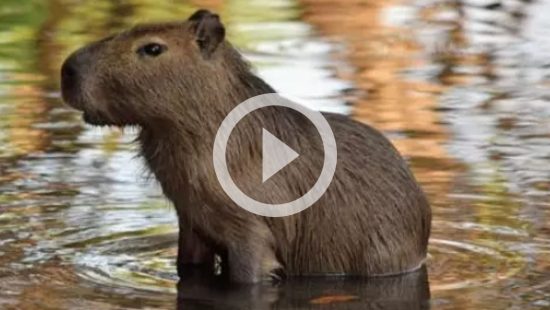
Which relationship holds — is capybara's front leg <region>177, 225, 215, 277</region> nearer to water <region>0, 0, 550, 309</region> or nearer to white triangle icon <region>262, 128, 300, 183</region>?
water <region>0, 0, 550, 309</region>

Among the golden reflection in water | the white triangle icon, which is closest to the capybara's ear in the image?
the white triangle icon

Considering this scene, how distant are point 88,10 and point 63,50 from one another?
74.1 inches

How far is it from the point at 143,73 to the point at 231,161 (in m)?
0.43

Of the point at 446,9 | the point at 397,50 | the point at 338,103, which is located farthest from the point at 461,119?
the point at 446,9

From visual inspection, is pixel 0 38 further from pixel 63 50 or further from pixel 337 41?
pixel 337 41

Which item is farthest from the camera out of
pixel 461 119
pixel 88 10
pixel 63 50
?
pixel 88 10

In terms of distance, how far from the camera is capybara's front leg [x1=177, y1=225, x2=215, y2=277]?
6465 millimetres

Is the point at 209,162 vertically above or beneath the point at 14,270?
above

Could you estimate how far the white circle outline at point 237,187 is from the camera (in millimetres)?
6133

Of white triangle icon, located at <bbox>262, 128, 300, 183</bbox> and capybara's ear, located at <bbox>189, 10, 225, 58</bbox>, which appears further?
white triangle icon, located at <bbox>262, 128, 300, 183</bbox>

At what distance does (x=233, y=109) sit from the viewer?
245 inches

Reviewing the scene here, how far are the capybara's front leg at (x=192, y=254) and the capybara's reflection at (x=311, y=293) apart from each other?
8 cm

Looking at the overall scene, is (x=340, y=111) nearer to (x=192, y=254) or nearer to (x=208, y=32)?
(x=192, y=254)

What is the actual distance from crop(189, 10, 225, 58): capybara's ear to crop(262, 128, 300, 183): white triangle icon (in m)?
0.37
